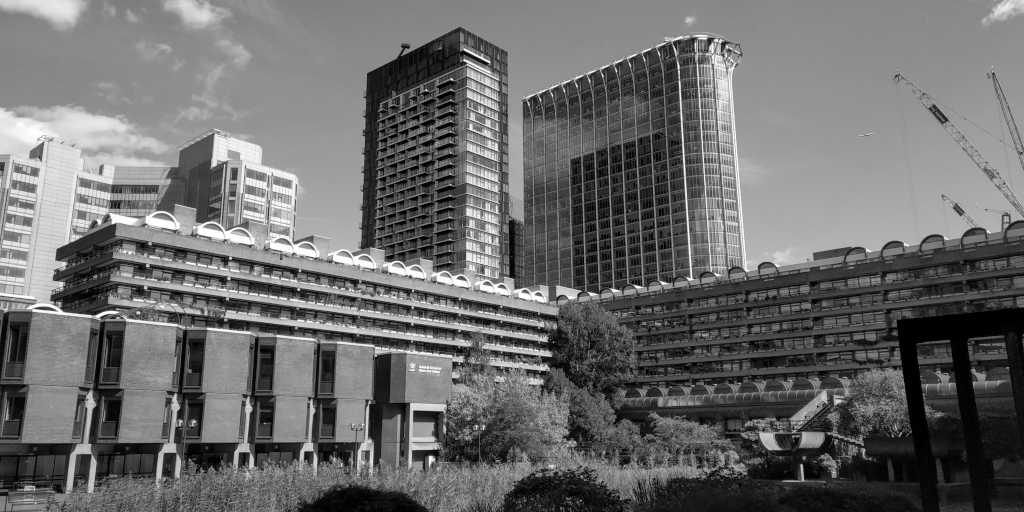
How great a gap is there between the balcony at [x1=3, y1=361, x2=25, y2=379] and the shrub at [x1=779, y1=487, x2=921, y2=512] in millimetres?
53663

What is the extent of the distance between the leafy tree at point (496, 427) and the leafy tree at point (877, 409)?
31592mm

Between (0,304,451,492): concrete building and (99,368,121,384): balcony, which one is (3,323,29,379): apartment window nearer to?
(0,304,451,492): concrete building

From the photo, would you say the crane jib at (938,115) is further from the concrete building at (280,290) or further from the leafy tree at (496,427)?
the leafy tree at (496,427)

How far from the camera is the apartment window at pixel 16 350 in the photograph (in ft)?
183

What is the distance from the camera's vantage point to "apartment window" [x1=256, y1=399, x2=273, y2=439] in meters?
68.4

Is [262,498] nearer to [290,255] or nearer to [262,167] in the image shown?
[290,255]

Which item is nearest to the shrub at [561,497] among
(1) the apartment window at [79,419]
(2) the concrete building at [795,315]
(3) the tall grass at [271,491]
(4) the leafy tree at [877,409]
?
(3) the tall grass at [271,491]

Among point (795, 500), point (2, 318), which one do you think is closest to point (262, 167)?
point (2, 318)

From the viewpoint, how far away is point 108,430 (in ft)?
195

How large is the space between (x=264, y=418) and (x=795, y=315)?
89543mm

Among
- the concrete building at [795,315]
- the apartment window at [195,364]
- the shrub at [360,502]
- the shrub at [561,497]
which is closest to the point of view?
the shrub at [360,502]

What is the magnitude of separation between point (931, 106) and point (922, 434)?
6861 inches

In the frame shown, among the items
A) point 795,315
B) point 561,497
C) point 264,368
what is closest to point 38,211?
point 264,368

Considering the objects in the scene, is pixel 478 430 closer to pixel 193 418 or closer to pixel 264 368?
pixel 264 368
